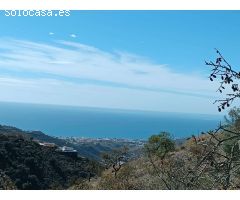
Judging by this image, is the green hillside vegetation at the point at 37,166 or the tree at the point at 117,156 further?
the green hillside vegetation at the point at 37,166

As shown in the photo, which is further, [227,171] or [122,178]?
[122,178]

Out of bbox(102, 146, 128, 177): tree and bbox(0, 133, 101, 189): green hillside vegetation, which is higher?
bbox(102, 146, 128, 177): tree

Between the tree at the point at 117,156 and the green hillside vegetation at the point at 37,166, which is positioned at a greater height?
the tree at the point at 117,156

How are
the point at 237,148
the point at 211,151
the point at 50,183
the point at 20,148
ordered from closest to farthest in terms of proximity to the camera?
the point at 211,151 < the point at 237,148 < the point at 50,183 < the point at 20,148

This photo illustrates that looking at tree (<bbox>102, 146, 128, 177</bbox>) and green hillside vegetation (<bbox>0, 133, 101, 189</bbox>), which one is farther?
green hillside vegetation (<bbox>0, 133, 101, 189</bbox>)

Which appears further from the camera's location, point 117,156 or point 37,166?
point 37,166

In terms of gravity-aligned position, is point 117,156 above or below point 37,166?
above
